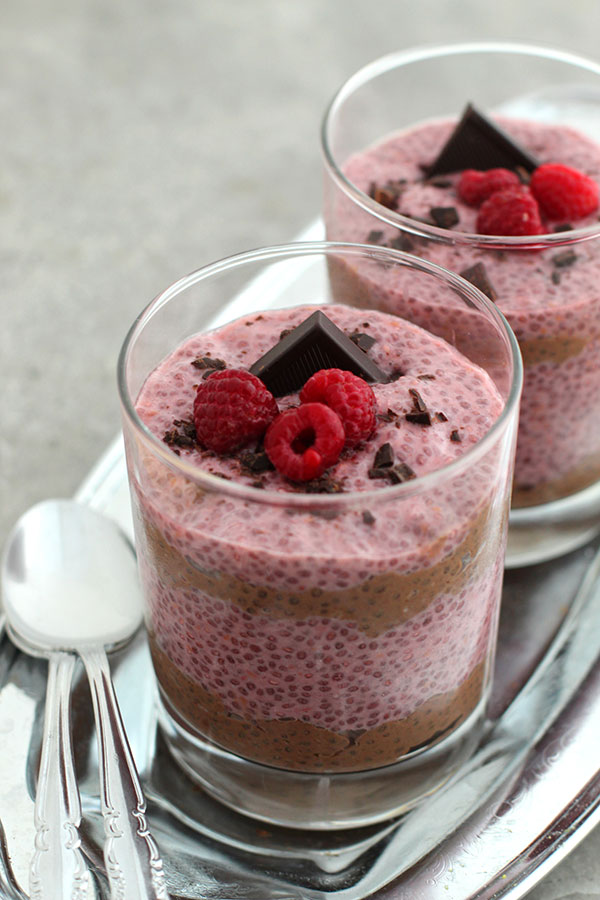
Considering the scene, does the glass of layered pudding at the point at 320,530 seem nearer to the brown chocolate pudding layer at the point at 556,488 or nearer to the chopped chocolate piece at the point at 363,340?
the chopped chocolate piece at the point at 363,340

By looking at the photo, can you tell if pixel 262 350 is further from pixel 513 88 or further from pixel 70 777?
pixel 513 88

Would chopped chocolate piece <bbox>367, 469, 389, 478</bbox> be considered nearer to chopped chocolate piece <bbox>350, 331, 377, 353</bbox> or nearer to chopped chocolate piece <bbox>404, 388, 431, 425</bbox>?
chopped chocolate piece <bbox>404, 388, 431, 425</bbox>

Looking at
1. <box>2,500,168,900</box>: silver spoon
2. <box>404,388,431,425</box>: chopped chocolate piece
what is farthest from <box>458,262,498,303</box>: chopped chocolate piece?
<box>2,500,168,900</box>: silver spoon

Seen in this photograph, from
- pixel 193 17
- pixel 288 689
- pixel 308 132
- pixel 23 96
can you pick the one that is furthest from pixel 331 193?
pixel 193 17

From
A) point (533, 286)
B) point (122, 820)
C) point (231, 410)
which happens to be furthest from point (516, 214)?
point (122, 820)

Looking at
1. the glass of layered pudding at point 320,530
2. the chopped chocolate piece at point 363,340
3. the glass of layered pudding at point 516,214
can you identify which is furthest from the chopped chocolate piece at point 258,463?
the glass of layered pudding at point 516,214

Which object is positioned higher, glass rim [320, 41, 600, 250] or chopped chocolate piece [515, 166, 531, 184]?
glass rim [320, 41, 600, 250]

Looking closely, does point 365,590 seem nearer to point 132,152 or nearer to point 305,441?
point 305,441
